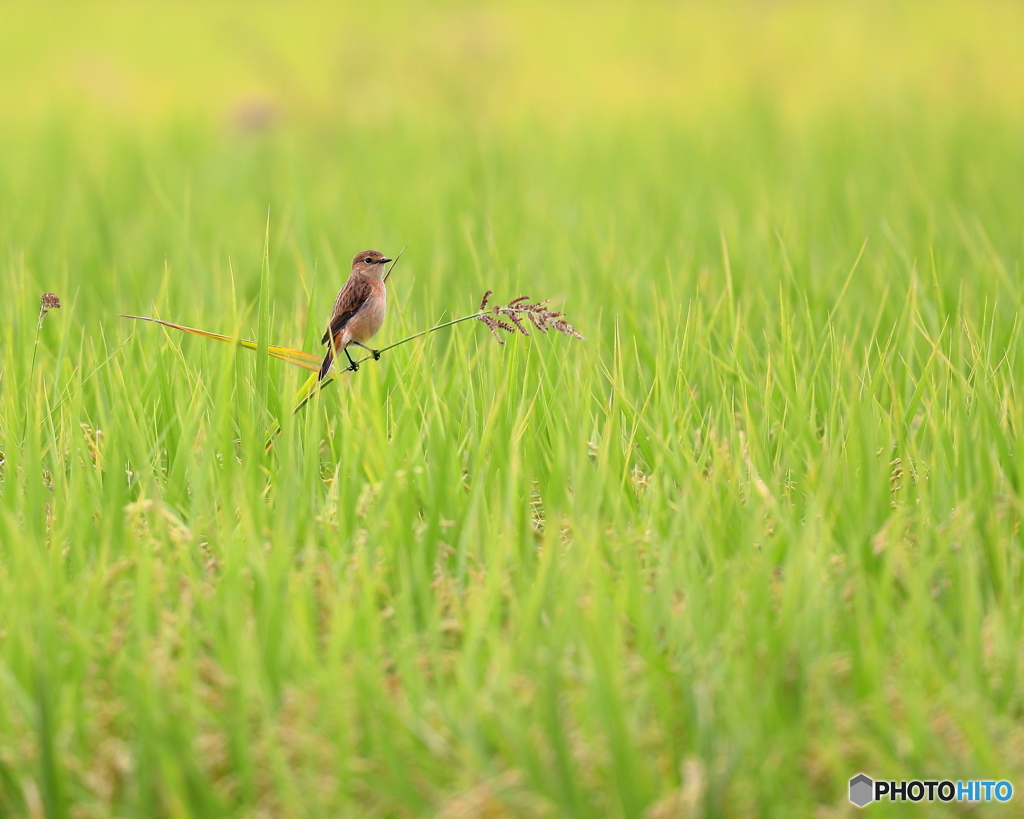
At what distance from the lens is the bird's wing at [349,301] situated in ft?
8.46

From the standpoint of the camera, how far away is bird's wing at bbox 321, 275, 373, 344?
2580mm

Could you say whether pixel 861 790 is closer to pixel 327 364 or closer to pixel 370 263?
pixel 327 364

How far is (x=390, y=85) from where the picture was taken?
30.0 feet

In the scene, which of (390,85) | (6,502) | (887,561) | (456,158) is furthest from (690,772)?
(390,85)

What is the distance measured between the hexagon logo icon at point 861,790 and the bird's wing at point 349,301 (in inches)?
59.1

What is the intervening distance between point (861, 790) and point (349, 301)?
5.09 ft

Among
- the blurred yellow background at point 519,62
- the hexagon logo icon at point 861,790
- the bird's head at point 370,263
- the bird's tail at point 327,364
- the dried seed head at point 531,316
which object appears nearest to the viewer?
the hexagon logo icon at point 861,790

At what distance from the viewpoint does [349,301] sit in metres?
2.59

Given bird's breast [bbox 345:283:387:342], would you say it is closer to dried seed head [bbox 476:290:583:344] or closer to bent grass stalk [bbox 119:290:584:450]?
bent grass stalk [bbox 119:290:584:450]

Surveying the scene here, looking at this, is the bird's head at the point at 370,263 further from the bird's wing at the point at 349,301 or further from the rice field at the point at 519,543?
the rice field at the point at 519,543

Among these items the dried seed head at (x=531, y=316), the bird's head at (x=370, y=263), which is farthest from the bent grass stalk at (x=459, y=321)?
the bird's head at (x=370, y=263)

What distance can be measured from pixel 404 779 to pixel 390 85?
26.9ft

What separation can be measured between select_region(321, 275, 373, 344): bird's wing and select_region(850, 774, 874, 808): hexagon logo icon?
1500 millimetres

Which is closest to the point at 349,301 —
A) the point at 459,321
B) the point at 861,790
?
the point at 459,321
